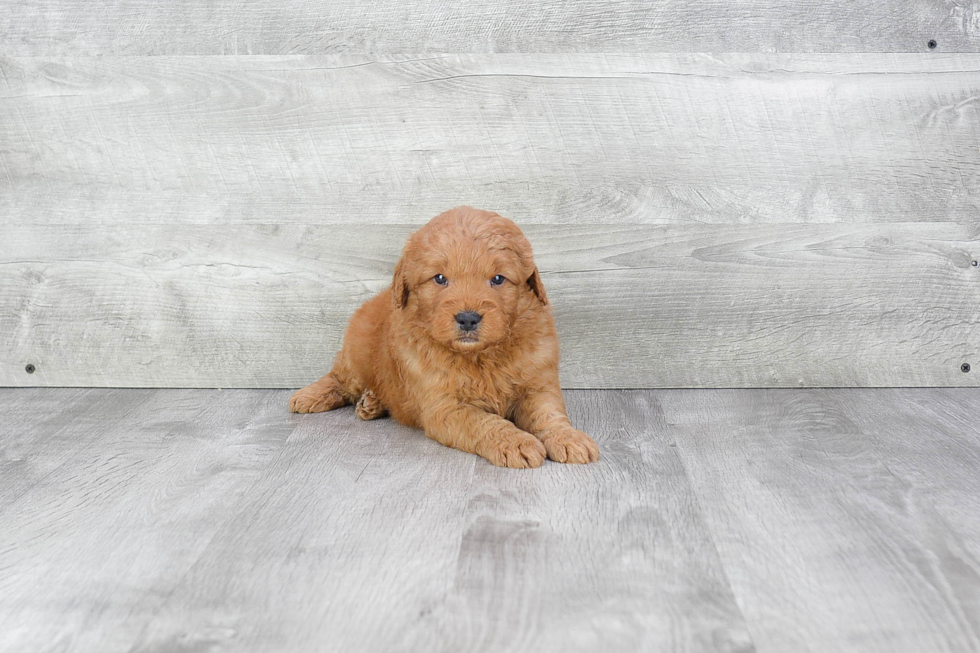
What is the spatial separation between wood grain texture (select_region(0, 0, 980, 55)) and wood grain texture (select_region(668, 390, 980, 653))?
1.18m

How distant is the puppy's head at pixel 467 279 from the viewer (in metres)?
2.14

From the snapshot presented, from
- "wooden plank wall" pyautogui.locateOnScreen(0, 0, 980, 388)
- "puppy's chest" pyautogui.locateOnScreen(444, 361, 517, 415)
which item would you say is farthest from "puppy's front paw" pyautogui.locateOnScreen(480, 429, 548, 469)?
"wooden plank wall" pyautogui.locateOnScreen(0, 0, 980, 388)

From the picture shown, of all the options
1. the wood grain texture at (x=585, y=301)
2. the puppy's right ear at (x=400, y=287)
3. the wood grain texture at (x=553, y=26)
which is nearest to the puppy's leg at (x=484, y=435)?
the puppy's right ear at (x=400, y=287)

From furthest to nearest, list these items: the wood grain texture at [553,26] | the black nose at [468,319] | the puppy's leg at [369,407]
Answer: the wood grain texture at [553,26] < the puppy's leg at [369,407] < the black nose at [468,319]

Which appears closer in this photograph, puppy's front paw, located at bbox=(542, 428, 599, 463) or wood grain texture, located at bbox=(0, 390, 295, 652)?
wood grain texture, located at bbox=(0, 390, 295, 652)

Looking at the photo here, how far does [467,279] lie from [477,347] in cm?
17

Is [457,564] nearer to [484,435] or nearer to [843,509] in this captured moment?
[484,435]

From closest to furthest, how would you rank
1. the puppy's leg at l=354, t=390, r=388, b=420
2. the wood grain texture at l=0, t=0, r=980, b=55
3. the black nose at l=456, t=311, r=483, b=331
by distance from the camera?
the black nose at l=456, t=311, r=483, b=331, the puppy's leg at l=354, t=390, r=388, b=420, the wood grain texture at l=0, t=0, r=980, b=55

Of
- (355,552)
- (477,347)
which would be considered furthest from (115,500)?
(477,347)

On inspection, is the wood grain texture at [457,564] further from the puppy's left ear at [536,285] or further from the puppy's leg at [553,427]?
the puppy's left ear at [536,285]

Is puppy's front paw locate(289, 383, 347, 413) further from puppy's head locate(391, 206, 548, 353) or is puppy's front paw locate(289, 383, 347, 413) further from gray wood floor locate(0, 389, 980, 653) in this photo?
puppy's head locate(391, 206, 548, 353)

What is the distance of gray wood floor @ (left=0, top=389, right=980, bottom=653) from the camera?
1419 mm

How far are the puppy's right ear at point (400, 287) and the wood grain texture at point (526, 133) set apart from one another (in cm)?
63

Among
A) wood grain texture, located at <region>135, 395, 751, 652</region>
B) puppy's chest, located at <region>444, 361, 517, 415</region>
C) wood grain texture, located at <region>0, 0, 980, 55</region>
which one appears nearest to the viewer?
wood grain texture, located at <region>135, 395, 751, 652</region>
